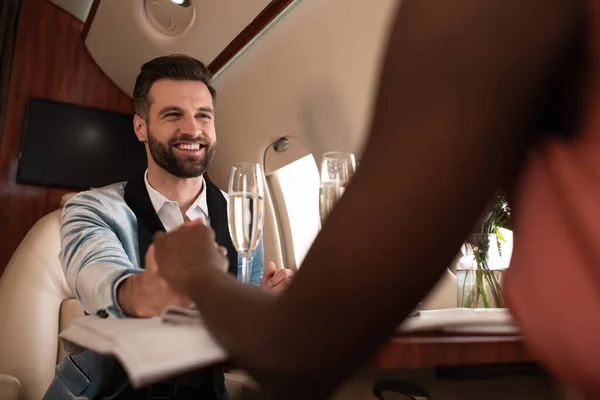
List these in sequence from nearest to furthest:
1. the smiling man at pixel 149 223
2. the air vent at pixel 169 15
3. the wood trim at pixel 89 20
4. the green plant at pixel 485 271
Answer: the smiling man at pixel 149 223, the green plant at pixel 485 271, the air vent at pixel 169 15, the wood trim at pixel 89 20

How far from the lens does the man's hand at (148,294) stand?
2.42 ft

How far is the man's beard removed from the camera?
174 centimetres

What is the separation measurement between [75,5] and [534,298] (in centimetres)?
288

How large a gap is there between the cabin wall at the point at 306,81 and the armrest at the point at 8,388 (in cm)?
108

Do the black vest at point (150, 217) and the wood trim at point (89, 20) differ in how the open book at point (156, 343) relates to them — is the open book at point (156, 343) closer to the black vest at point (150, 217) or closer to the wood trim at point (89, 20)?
the black vest at point (150, 217)

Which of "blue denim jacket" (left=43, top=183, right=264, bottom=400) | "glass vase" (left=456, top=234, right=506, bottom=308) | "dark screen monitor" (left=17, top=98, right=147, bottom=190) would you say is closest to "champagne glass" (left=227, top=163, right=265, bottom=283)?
"blue denim jacket" (left=43, top=183, right=264, bottom=400)

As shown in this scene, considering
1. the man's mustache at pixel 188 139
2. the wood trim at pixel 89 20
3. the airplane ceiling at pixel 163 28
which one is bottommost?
the man's mustache at pixel 188 139

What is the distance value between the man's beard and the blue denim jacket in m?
0.28

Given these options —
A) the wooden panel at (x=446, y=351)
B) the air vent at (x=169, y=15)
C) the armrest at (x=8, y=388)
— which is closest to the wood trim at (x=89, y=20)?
the air vent at (x=169, y=15)

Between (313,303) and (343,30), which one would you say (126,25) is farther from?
(313,303)

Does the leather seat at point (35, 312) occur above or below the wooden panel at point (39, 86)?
below

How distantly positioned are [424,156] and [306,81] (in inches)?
66.9

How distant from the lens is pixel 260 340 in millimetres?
371

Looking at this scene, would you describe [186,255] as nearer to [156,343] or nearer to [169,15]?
[156,343]
